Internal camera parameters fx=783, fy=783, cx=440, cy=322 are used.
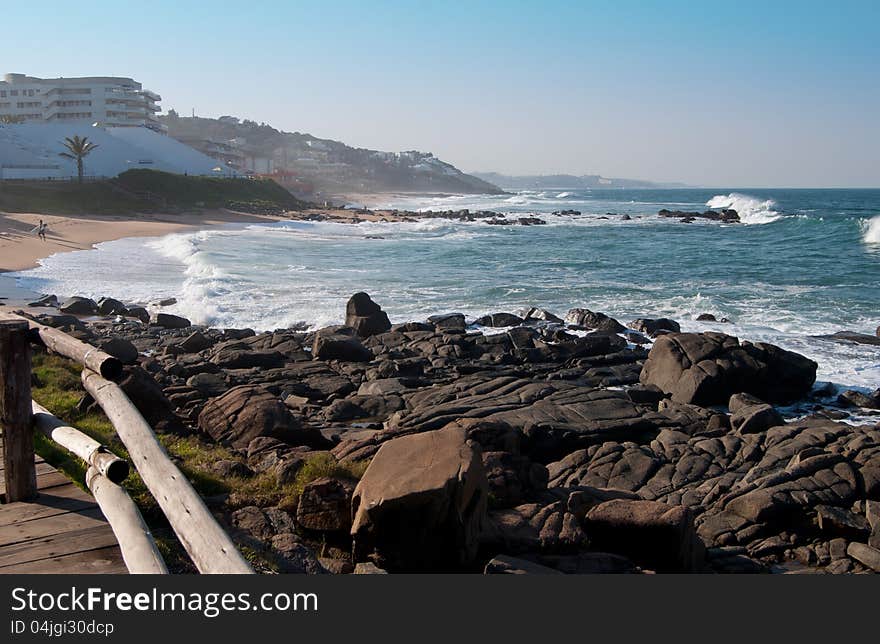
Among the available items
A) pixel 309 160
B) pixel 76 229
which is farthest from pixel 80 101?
pixel 309 160

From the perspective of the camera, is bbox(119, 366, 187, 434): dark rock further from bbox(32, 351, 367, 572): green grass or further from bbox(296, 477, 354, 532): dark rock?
bbox(296, 477, 354, 532): dark rock

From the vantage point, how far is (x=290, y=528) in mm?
6109

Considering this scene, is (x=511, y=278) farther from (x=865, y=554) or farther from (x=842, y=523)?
(x=865, y=554)

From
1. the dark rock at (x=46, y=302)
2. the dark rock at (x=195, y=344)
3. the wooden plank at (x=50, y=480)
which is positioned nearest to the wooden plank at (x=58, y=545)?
the wooden plank at (x=50, y=480)

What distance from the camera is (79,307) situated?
2297 cm

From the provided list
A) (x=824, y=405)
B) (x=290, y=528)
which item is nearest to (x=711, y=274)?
(x=824, y=405)

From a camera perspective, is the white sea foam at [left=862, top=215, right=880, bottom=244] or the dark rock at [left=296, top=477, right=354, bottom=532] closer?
the dark rock at [left=296, top=477, right=354, bottom=532]

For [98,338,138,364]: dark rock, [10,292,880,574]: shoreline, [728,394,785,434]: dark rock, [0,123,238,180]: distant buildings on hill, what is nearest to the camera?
[10,292,880,574]: shoreline

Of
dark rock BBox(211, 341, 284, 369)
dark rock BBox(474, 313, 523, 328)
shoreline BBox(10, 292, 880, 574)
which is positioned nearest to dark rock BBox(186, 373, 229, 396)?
shoreline BBox(10, 292, 880, 574)

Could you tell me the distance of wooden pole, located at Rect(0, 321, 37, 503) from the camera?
5137 millimetres

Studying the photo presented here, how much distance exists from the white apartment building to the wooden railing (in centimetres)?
10465

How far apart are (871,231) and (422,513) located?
56.9 meters

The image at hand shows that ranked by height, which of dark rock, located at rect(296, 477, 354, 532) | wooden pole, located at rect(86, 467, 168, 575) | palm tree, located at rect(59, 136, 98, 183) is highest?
palm tree, located at rect(59, 136, 98, 183)

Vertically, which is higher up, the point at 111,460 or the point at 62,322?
the point at 111,460
